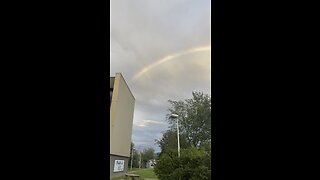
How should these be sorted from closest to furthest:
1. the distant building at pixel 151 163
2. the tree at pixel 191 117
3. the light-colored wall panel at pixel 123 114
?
1. the tree at pixel 191 117
2. the light-colored wall panel at pixel 123 114
3. the distant building at pixel 151 163

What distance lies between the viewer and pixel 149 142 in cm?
419

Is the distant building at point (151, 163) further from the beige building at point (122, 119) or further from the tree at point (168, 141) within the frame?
the beige building at point (122, 119)

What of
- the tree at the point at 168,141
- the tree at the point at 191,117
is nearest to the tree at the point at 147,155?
the tree at the point at 168,141

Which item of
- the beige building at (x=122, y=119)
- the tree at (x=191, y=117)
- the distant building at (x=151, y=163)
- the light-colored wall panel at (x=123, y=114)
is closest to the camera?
the tree at (x=191, y=117)

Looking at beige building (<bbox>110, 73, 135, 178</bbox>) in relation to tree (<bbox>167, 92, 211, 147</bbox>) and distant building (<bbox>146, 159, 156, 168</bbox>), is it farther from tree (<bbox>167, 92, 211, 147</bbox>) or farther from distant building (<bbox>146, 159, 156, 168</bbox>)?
tree (<bbox>167, 92, 211, 147</bbox>)

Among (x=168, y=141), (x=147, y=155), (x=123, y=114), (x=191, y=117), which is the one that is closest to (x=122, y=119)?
(x=123, y=114)

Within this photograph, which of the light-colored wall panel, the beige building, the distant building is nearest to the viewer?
the beige building

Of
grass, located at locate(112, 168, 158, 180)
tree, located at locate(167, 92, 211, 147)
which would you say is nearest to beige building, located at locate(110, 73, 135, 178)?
grass, located at locate(112, 168, 158, 180)

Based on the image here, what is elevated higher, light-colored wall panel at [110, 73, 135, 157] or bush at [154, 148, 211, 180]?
light-colored wall panel at [110, 73, 135, 157]

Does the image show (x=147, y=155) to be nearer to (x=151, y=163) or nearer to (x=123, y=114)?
(x=151, y=163)

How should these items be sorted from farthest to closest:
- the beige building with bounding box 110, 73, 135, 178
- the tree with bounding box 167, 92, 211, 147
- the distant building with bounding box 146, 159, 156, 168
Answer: the distant building with bounding box 146, 159, 156, 168 < the beige building with bounding box 110, 73, 135, 178 < the tree with bounding box 167, 92, 211, 147
